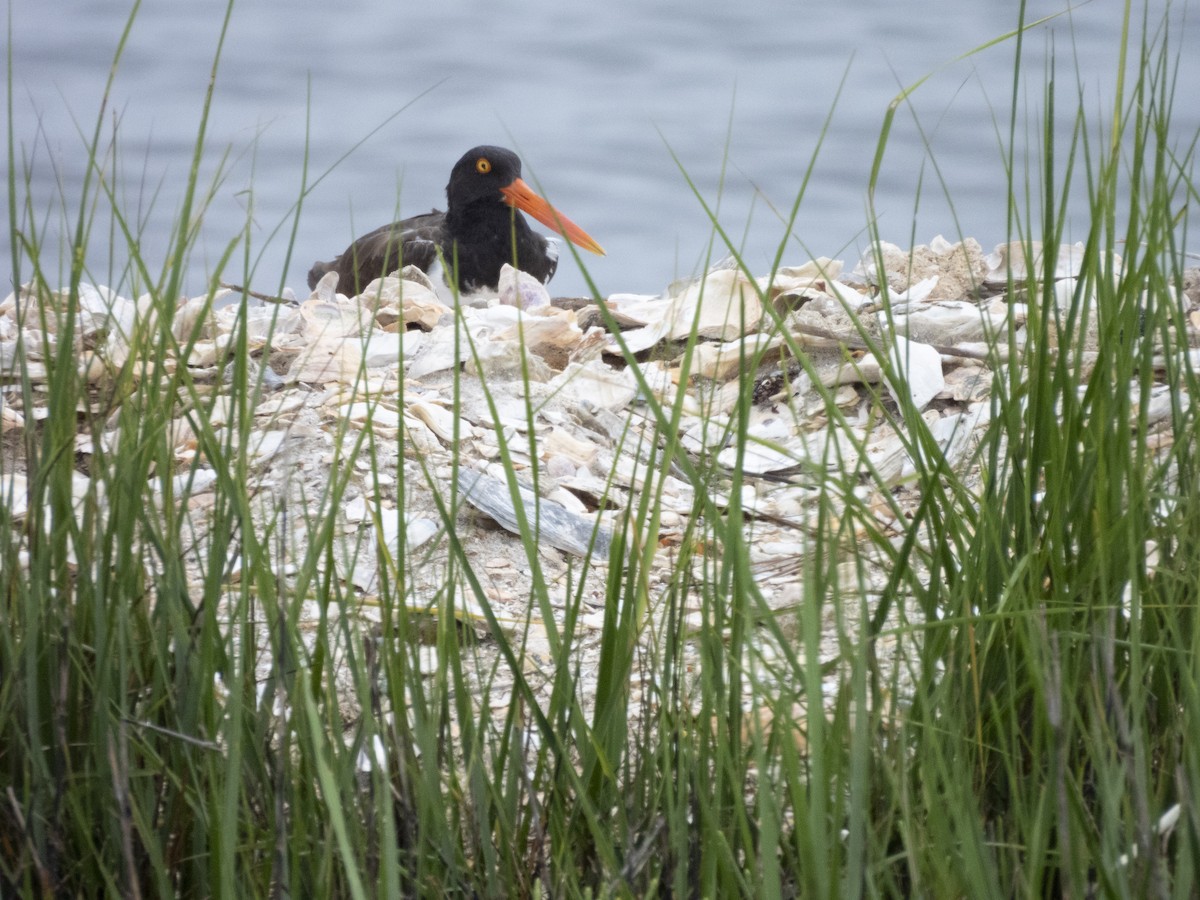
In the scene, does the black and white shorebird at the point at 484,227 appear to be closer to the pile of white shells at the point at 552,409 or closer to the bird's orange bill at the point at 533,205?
the bird's orange bill at the point at 533,205

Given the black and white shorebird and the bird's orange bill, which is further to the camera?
the black and white shorebird

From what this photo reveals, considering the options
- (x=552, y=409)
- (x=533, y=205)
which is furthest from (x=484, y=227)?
(x=552, y=409)

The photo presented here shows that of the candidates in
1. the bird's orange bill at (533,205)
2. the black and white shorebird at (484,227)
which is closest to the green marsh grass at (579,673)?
the bird's orange bill at (533,205)

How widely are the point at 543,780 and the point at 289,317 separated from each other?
2.24 metres

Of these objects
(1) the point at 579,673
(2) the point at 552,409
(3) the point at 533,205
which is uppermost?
(3) the point at 533,205

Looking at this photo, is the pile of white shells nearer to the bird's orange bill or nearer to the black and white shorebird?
the bird's orange bill

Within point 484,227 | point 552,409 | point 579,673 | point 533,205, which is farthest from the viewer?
point 484,227

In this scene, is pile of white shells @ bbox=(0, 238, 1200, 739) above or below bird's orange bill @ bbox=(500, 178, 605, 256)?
below

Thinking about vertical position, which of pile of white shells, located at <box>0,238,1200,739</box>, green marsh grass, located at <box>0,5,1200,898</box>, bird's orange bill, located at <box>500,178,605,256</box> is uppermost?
bird's orange bill, located at <box>500,178,605,256</box>

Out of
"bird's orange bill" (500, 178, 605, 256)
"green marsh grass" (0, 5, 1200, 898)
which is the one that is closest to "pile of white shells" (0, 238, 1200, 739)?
"green marsh grass" (0, 5, 1200, 898)

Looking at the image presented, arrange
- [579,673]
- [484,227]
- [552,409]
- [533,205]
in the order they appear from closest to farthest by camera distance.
A: [579,673]
[552,409]
[533,205]
[484,227]

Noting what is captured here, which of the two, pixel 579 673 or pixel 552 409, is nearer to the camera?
pixel 579 673

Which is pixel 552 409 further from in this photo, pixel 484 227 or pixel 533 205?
pixel 484 227

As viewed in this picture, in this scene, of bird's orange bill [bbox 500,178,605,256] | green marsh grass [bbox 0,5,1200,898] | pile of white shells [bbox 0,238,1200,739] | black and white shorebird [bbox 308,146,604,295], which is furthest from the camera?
black and white shorebird [bbox 308,146,604,295]
